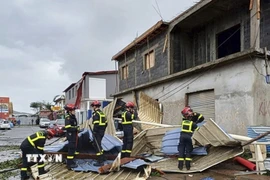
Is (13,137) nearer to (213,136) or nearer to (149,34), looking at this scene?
(149,34)

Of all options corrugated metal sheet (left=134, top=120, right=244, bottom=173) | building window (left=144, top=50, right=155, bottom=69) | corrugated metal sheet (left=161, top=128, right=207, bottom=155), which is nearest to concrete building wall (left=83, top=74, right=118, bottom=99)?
building window (left=144, top=50, right=155, bottom=69)

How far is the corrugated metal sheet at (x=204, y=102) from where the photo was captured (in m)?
11.4

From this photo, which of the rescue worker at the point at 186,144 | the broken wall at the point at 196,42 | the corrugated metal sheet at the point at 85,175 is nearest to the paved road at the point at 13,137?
the broken wall at the point at 196,42

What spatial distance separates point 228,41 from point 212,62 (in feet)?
14.1

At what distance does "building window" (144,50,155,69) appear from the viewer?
17.3 meters

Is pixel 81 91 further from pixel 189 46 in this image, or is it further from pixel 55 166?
pixel 55 166

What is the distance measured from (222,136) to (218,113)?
3709mm

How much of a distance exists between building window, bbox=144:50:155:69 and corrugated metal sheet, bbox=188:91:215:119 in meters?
5.14

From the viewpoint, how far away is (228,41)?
47.6ft

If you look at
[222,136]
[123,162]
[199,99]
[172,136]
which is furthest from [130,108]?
[199,99]

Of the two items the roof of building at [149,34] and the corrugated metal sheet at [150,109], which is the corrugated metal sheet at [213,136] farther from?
the roof of building at [149,34]

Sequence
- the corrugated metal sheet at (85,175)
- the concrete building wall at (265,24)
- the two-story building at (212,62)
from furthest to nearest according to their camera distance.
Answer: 1. the concrete building wall at (265,24)
2. the two-story building at (212,62)
3. the corrugated metal sheet at (85,175)

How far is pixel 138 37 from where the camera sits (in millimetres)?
18766

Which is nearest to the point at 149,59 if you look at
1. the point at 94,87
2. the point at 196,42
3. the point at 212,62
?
the point at 196,42
